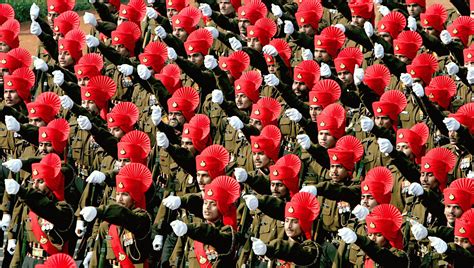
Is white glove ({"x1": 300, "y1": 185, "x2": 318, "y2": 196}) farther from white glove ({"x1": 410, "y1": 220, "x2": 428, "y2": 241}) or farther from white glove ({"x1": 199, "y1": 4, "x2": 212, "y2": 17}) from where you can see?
white glove ({"x1": 199, "y1": 4, "x2": 212, "y2": 17})

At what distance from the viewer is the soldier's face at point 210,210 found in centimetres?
1756

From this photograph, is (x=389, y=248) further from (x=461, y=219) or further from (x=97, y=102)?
(x=97, y=102)

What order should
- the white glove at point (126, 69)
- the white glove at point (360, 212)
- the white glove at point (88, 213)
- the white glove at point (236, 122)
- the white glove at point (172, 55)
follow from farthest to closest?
1. the white glove at point (172, 55)
2. the white glove at point (126, 69)
3. the white glove at point (236, 122)
4. the white glove at point (360, 212)
5. the white glove at point (88, 213)

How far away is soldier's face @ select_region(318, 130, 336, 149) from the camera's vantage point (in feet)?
64.9

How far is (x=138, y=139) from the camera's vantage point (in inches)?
760

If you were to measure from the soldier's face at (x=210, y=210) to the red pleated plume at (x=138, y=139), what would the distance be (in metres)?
1.97

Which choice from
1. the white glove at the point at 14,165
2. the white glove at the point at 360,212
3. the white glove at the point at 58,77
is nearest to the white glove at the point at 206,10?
the white glove at the point at 58,77

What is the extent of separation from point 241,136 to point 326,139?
1450 millimetres

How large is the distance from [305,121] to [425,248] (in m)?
3.59

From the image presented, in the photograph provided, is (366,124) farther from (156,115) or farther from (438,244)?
(438,244)

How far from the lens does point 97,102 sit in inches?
848

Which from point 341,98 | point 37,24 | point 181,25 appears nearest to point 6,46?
point 37,24

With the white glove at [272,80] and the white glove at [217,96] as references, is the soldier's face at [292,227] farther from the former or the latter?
the white glove at [272,80]

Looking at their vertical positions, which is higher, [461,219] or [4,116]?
[461,219]
